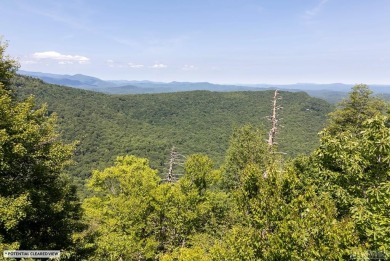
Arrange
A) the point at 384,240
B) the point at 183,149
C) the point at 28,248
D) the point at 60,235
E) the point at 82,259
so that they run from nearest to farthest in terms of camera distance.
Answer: the point at 384,240
the point at 28,248
the point at 60,235
the point at 82,259
the point at 183,149

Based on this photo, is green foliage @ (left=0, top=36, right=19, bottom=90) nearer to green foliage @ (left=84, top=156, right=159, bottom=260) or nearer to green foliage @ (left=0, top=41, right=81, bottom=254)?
green foliage @ (left=0, top=41, right=81, bottom=254)

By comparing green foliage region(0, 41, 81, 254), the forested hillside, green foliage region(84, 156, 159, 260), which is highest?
green foliage region(0, 41, 81, 254)

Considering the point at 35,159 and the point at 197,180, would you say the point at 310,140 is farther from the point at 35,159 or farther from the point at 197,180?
the point at 35,159

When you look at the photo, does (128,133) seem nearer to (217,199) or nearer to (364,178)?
(217,199)

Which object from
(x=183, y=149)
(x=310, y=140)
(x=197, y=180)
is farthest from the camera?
(x=183, y=149)

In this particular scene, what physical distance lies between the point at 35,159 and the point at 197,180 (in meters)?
11.8

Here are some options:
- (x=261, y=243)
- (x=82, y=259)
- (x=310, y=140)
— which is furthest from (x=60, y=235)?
(x=310, y=140)

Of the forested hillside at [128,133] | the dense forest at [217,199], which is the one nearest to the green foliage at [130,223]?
the dense forest at [217,199]

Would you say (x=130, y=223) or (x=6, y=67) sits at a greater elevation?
(x=6, y=67)

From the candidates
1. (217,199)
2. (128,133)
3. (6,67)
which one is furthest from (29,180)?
(128,133)

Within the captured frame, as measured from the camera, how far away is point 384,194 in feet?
24.5

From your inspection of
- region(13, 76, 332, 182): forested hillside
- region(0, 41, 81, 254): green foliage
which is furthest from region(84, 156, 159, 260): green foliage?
region(13, 76, 332, 182): forested hillside

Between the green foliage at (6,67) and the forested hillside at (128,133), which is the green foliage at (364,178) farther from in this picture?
the forested hillside at (128,133)

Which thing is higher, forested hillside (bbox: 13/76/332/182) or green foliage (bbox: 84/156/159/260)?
green foliage (bbox: 84/156/159/260)
